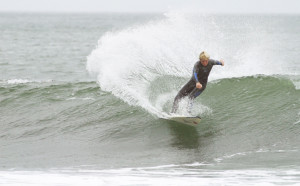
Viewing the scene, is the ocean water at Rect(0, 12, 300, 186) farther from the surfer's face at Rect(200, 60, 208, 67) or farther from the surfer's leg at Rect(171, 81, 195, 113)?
the surfer's face at Rect(200, 60, 208, 67)

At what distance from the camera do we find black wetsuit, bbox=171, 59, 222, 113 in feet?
35.4

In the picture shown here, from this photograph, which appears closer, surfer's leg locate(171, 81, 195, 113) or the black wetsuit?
the black wetsuit

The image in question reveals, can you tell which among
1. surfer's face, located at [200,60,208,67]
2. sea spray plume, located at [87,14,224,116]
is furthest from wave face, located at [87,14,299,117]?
surfer's face, located at [200,60,208,67]

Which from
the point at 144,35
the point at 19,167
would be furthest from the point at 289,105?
the point at 19,167

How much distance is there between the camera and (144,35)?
1505 centimetres

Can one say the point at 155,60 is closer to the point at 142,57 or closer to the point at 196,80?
the point at 142,57

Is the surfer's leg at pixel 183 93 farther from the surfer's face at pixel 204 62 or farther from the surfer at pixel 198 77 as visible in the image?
the surfer's face at pixel 204 62

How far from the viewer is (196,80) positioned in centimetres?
1060

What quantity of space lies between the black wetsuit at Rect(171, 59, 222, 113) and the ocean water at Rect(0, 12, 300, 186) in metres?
0.31

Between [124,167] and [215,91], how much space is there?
6084mm

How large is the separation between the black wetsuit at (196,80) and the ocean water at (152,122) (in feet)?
1.02

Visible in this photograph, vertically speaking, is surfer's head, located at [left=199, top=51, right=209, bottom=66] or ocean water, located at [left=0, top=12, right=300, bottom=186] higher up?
surfer's head, located at [left=199, top=51, right=209, bottom=66]

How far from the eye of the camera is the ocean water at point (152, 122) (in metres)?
7.92

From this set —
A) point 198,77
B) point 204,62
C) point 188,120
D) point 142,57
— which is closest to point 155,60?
point 142,57
